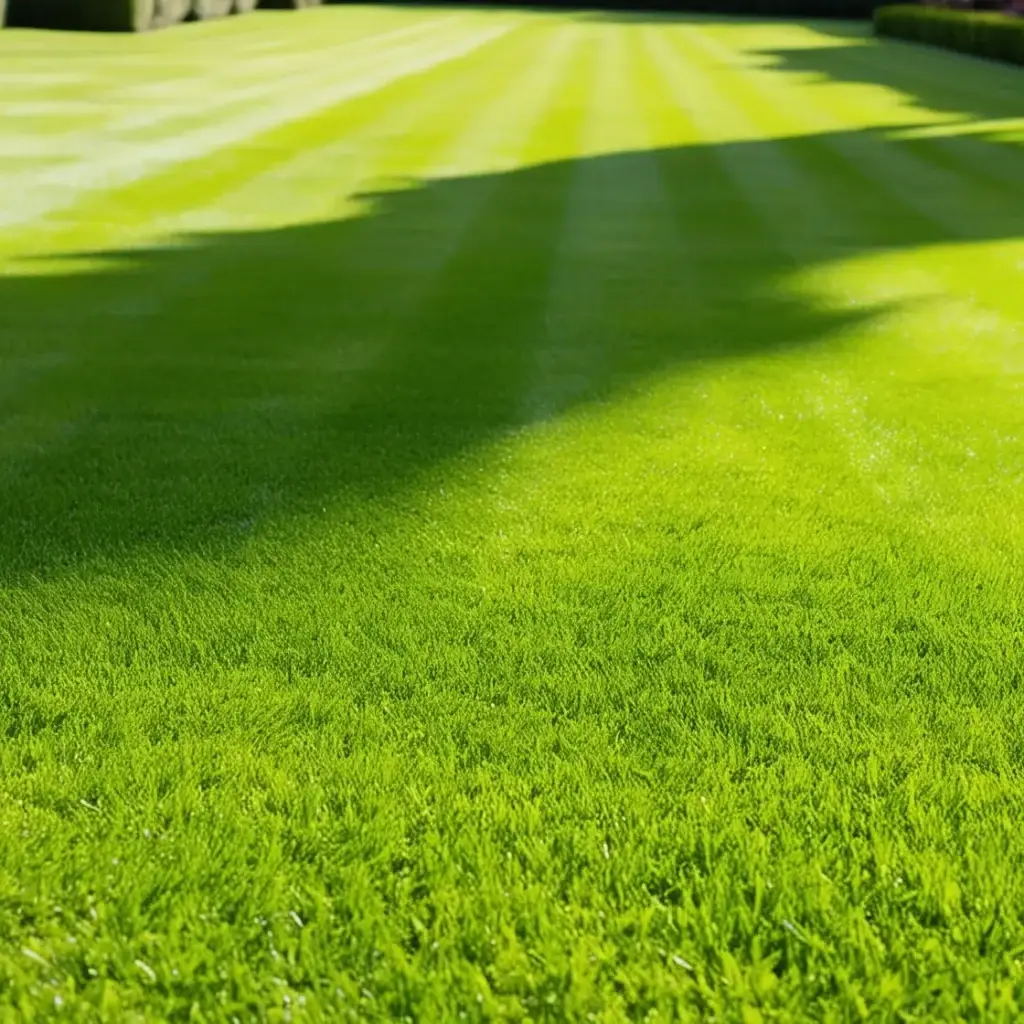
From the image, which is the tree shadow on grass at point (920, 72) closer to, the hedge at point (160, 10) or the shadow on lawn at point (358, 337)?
the shadow on lawn at point (358, 337)

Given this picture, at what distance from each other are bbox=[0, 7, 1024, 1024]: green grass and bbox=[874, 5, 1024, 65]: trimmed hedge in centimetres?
1711

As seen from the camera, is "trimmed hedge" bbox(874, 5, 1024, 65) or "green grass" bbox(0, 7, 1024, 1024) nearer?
"green grass" bbox(0, 7, 1024, 1024)

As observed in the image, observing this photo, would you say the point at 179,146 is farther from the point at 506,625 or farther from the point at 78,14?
the point at 78,14

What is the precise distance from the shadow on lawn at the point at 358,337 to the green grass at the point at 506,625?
0.03 meters

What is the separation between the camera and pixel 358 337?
226 inches

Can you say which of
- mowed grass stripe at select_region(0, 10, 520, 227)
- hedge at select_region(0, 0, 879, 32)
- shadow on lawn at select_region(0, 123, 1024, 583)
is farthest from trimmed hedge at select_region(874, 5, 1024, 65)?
shadow on lawn at select_region(0, 123, 1024, 583)

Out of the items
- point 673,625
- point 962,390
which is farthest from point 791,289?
point 673,625

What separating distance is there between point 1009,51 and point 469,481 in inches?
878

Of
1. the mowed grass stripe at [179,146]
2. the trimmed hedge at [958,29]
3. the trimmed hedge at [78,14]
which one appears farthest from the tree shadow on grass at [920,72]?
the trimmed hedge at [78,14]

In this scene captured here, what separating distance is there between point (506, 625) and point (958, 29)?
85.0 feet

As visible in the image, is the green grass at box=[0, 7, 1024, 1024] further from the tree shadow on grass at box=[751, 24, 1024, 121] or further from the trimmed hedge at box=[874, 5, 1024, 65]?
the trimmed hedge at box=[874, 5, 1024, 65]

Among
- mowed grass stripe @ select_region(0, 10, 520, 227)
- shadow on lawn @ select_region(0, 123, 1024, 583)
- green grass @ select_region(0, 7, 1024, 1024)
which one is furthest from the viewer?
mowed grass stripe @ select_region(0, 10, 520, 227)

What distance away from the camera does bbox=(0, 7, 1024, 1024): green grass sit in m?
2.13

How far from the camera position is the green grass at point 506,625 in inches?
84.0
